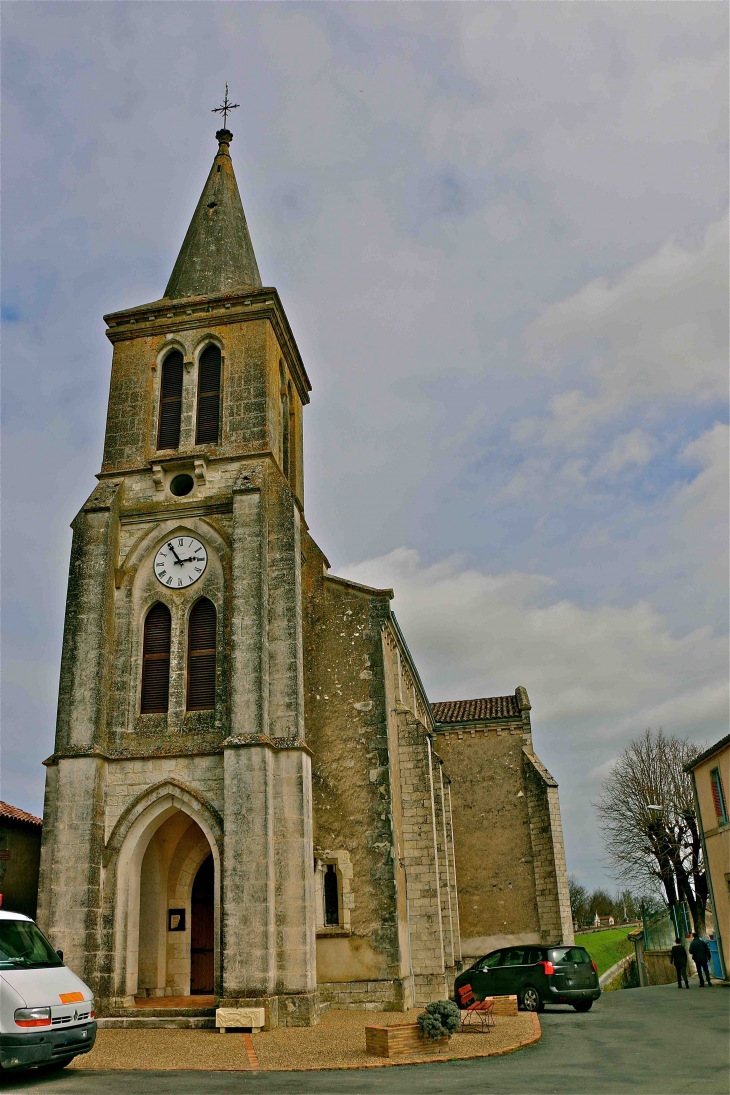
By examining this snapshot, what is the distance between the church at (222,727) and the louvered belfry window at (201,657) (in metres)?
0.05

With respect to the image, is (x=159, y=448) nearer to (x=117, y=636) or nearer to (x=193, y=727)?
(x=117, y=636)

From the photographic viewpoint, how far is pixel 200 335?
23484mm

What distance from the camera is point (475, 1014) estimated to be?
15.5m

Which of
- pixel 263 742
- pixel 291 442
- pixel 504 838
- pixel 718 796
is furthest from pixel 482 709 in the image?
pixel 263 742

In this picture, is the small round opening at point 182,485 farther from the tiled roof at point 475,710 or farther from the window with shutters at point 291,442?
the tiled roof at point 475,710

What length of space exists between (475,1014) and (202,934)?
24.5ft

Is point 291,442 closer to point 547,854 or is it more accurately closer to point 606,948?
point 547,854

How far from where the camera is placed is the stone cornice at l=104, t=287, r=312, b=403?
2325 centimetres

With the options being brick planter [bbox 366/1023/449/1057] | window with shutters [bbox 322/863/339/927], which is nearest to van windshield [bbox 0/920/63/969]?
brick planter [bbox 366/1023/449/1057]

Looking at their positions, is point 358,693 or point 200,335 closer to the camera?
point 358,693

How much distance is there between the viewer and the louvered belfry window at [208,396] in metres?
22.7

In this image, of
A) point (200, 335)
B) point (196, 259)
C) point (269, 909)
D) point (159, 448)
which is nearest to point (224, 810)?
point (269, 909)

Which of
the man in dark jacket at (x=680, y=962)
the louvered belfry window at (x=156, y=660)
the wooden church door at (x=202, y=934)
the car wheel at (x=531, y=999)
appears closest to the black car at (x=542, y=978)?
the car wheel at (x=531, y=999)

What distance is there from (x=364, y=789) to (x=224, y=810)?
357 cm
